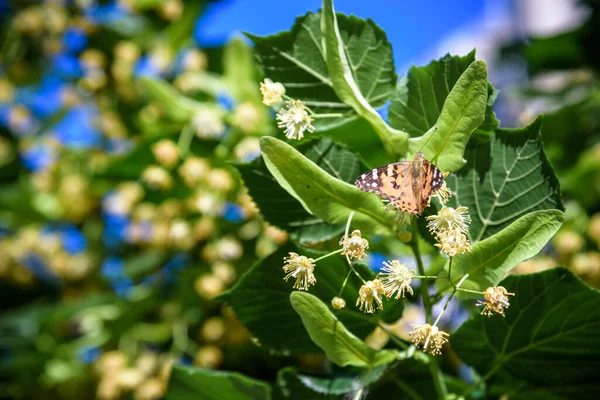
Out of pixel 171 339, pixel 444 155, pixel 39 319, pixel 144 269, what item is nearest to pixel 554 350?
pixel 444 155

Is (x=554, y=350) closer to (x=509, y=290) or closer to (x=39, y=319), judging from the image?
(x=509, y=290)

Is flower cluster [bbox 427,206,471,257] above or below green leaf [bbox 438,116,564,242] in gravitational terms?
below

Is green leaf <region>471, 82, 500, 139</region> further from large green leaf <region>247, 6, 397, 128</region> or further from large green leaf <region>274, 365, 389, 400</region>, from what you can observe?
large green leaf <region>274, 365, 389, 400</region>

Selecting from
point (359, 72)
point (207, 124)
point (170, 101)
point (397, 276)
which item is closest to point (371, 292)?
point (397, 276)

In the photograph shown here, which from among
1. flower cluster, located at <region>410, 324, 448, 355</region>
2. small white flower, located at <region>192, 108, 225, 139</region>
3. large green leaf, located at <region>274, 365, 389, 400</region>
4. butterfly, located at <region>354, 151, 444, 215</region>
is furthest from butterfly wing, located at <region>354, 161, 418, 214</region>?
small white flower, located at <region>192, 108, 225, 139</region>

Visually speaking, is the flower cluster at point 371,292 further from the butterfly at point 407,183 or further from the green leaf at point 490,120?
the green leaf at point 490,120

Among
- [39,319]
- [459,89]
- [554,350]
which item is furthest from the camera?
[39,319]

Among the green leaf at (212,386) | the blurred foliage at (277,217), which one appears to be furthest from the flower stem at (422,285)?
the green leaf at (212,386)
